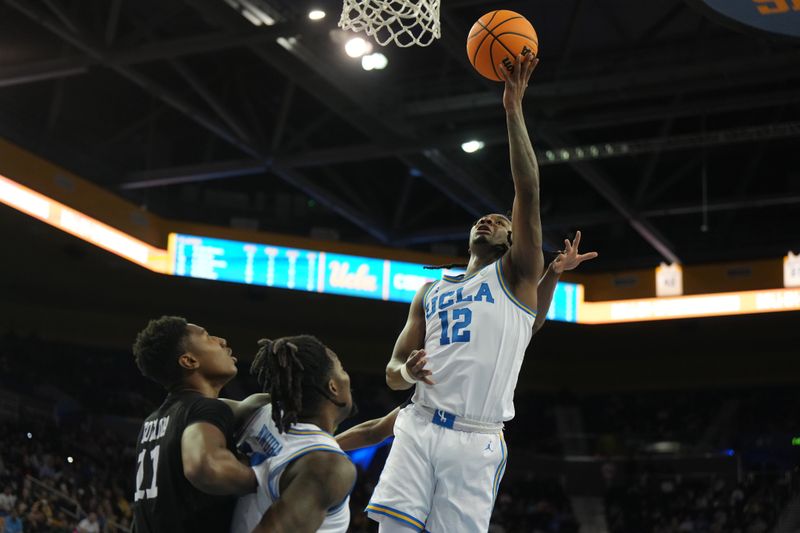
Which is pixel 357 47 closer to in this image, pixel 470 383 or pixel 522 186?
pixel 522 186

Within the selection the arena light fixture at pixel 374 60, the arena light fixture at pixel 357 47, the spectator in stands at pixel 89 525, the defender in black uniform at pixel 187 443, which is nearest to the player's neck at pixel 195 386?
the defender in black uniform at pixel 187 443

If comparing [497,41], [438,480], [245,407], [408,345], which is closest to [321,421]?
[245,407]

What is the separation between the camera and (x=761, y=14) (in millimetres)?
8664

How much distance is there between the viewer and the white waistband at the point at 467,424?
202 inches

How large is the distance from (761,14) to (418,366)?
5.37 metres

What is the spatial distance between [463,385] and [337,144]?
15.7 meters

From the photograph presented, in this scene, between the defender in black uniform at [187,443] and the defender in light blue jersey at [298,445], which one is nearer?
the defender in light blue jersey at [298,445]

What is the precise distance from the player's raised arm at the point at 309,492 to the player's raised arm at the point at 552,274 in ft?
6.70

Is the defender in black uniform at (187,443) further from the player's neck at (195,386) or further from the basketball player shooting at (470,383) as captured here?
the basketball player shooting at (470,383)

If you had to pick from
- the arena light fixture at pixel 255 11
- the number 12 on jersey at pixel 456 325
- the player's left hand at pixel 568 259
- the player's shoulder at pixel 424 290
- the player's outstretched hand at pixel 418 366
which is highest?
the arena light fixture at pixel 255 11

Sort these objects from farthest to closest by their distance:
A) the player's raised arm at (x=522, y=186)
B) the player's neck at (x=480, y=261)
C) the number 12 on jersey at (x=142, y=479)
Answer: the player's neck at (x=480, y=261) → the player's raised arm at (x=522, y=186) → the number 12 on jersey at (x=142, y=479)

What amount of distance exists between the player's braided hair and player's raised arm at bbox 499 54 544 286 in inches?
63.5

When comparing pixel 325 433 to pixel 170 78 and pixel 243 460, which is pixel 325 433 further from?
pixel 170 78

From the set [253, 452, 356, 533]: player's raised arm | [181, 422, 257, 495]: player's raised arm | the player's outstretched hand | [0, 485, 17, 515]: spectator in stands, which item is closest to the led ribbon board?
[0, 485, 17, 515]: spectator in stands
